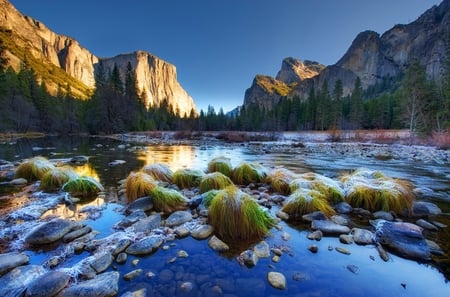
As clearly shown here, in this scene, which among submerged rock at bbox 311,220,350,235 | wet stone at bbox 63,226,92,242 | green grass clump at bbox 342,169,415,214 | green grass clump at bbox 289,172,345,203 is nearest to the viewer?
wet stone at bbox 63,226,92,242

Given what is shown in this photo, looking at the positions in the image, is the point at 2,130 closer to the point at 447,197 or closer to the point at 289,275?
the point at 289,275

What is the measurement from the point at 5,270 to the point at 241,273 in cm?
286

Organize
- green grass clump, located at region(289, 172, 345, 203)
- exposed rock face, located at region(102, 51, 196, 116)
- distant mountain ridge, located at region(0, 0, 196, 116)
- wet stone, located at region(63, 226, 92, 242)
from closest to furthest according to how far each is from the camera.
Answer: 1. wet stone, located at region(63, 226, 92, 242)
2. green grass clump, located at region(289, 172, 345, 203)
3. distant mountain ridge, located at region(0, 0, 196, 116)
4. exposed rock face, located at region(102, 51, 196, 116)

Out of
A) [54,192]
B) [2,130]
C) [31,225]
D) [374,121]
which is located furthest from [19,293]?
[374,121]

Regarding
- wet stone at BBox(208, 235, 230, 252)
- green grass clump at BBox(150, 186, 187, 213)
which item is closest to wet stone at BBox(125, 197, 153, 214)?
Result: green grass clump at BBox(150, 186, 187, 213)

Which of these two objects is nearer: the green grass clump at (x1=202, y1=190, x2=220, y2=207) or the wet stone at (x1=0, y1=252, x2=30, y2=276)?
the wet stone at (x1=0, y1=252, x2=30, y2=276)

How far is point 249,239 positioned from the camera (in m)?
3.63

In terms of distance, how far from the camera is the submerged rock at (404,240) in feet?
10.3

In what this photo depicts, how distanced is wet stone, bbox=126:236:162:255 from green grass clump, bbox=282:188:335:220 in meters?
2.68

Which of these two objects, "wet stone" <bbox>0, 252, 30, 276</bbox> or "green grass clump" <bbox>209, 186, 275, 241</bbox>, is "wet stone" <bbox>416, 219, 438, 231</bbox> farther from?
"wet stone" <bbox>0, 252, 30, 276</bbox>

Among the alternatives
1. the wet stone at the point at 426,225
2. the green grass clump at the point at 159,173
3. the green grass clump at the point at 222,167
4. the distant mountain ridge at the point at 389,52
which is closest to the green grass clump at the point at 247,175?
the green grass clump at the point at 222,167

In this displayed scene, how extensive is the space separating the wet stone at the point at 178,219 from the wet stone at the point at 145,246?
2.15 ft

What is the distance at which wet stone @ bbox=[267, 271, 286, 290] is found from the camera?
254cm

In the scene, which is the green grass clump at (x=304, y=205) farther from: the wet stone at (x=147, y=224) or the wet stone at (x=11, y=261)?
the wet stone at (x=11, y=261)
